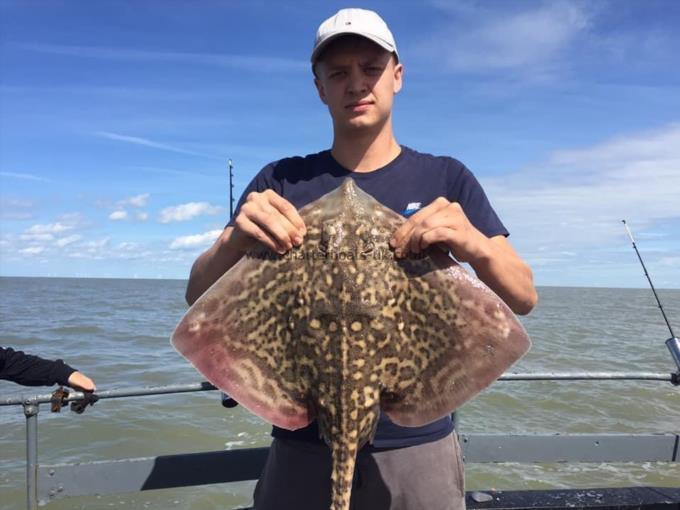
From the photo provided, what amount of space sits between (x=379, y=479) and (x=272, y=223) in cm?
132

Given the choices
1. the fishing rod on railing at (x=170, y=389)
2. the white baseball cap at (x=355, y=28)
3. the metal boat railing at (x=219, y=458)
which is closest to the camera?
the white baseball cap at (x=355, y=28)

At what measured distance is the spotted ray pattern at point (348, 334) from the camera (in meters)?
2.09

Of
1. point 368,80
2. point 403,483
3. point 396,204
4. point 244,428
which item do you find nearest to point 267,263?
point 396,204

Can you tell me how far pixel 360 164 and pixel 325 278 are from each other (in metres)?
0.84

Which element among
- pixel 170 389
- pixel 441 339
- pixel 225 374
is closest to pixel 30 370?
pixel 170 389

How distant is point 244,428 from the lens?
12.5 metres

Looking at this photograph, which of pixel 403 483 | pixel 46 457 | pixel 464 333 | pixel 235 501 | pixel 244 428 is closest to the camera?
pixel 464 333

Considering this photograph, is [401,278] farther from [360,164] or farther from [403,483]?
[403,483]

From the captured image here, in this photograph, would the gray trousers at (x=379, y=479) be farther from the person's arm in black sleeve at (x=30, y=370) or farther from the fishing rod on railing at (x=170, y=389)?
the person's arm in black sleeve at (x=30, y=370)

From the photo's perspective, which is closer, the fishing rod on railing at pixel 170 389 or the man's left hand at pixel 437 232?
the man's left hand at pixel 437 232

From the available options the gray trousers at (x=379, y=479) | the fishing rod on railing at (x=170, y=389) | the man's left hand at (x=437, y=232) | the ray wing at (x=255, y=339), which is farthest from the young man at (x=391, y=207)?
the fishing rod on railing at (x=170, y=389)

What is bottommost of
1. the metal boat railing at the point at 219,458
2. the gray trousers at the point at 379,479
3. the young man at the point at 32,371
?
the metal boat railing at the point at 219,458

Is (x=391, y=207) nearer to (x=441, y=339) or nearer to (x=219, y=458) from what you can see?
(x=441, y=339)

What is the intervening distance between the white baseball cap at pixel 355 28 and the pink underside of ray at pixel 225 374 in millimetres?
1465
